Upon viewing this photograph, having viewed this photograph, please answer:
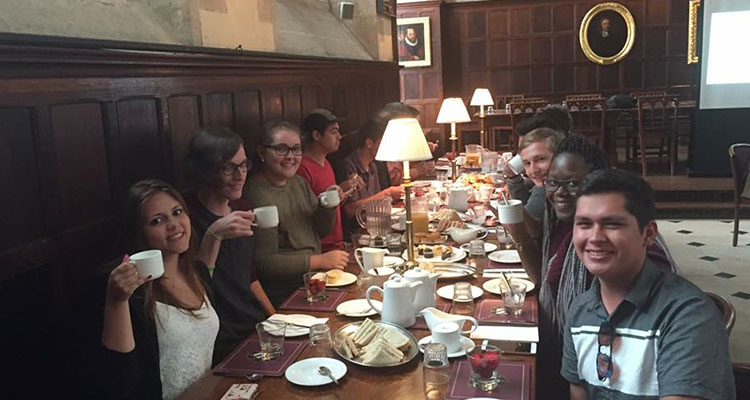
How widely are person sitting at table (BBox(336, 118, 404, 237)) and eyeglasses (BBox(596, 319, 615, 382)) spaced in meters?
2.64

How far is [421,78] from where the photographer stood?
1223 centimetres

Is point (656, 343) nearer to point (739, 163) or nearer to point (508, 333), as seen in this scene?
point (508, 333)

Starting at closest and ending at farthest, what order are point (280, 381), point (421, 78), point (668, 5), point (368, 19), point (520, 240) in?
point (280, 381), point (520, 240), point (368, 19), point (668, 5), point (421, 78)

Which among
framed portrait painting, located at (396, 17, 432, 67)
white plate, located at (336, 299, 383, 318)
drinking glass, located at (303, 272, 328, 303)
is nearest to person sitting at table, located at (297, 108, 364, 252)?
drinking glass, located at (303, 272, 328, 303)

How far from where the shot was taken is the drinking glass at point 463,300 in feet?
7.86

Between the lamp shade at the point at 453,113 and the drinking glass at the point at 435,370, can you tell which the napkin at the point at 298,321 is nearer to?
the drinking glass at the point at 435,370

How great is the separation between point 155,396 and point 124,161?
3.43 ft

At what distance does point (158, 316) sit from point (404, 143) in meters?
1.26

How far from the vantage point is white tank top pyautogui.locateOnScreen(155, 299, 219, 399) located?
6.70 ft

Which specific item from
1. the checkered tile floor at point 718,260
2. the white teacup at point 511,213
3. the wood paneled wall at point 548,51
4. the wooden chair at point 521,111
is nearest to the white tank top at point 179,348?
the white teacup at point 511,213

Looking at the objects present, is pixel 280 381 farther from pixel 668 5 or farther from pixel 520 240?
pixel 668 5

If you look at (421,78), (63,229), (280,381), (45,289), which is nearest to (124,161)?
(63,229)

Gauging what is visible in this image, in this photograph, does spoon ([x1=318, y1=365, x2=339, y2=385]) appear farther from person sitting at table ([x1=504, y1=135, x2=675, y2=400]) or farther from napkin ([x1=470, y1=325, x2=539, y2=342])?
person sitting at table ([x1=504, y1=135, x2=675, y2=400])

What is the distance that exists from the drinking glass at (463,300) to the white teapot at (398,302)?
0.22m
